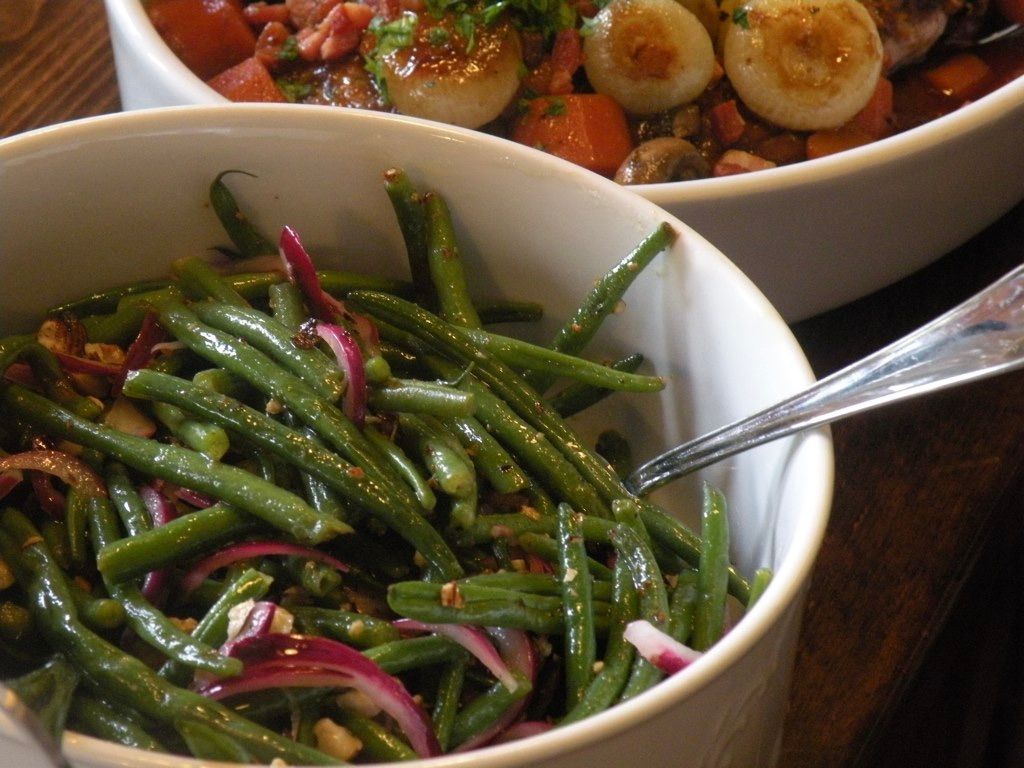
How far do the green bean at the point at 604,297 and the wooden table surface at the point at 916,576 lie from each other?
380 millimetres

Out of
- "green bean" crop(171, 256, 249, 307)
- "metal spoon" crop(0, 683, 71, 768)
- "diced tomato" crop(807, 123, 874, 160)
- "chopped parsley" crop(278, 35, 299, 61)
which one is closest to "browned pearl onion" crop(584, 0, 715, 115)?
"diced tomato" crop(807, 123, 874, 160)

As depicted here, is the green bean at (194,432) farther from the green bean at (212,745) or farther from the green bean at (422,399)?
the green bean at (212,745)

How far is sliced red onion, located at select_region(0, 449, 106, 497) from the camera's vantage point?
92 centimetres

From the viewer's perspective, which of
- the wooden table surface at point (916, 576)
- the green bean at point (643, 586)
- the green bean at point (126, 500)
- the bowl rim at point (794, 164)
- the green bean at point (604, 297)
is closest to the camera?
the green bean at point (643, 586)

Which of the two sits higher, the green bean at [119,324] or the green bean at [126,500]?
the green bean at [119,324]

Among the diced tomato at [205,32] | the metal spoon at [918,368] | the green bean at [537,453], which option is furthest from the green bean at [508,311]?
the diced tomato at [205,32]

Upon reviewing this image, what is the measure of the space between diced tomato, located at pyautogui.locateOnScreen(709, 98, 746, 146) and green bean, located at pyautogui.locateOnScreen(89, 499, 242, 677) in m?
1.00

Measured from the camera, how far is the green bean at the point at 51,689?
27.6 inches

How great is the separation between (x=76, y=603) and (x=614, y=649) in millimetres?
414

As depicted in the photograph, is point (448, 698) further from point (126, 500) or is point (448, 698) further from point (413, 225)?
point (413, 225)

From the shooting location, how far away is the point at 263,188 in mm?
1102

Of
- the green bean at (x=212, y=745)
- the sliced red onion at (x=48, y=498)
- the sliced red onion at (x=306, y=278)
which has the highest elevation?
the sliced red onion at (x=306, y=278)

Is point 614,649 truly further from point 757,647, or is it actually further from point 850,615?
point 850,615

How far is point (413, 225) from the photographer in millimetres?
1093
